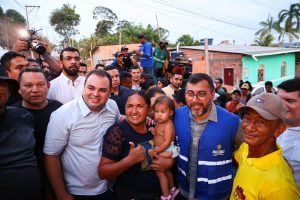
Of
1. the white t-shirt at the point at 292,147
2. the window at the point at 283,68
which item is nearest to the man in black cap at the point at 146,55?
the white t-shirt at the point at 292,147

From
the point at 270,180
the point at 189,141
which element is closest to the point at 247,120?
the point at 270,180

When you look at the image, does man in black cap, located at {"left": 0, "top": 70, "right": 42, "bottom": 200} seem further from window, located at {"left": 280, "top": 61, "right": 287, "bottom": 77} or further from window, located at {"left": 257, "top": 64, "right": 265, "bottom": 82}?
window, located at {"left": 280, "top": 61, "right": 287, "bottom": 77}

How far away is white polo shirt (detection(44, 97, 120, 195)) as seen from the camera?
2.59m

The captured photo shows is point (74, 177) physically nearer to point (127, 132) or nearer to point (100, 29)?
point (127, 132)

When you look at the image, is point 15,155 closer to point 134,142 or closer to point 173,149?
point 134,142

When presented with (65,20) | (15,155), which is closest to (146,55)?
(15,155)

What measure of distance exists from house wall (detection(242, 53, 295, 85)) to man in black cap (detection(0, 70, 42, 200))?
2406 centimetres

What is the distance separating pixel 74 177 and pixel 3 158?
0.87 metres

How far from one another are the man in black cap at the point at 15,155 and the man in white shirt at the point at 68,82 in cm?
142

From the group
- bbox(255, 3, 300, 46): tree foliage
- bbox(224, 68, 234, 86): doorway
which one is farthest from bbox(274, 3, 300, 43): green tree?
bbox(224, 68, 234, 86): doorway

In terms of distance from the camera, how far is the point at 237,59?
24.2m

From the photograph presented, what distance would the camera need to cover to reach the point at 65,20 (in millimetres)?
41188

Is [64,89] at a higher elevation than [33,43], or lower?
lower

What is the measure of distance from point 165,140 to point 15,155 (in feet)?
4.97
